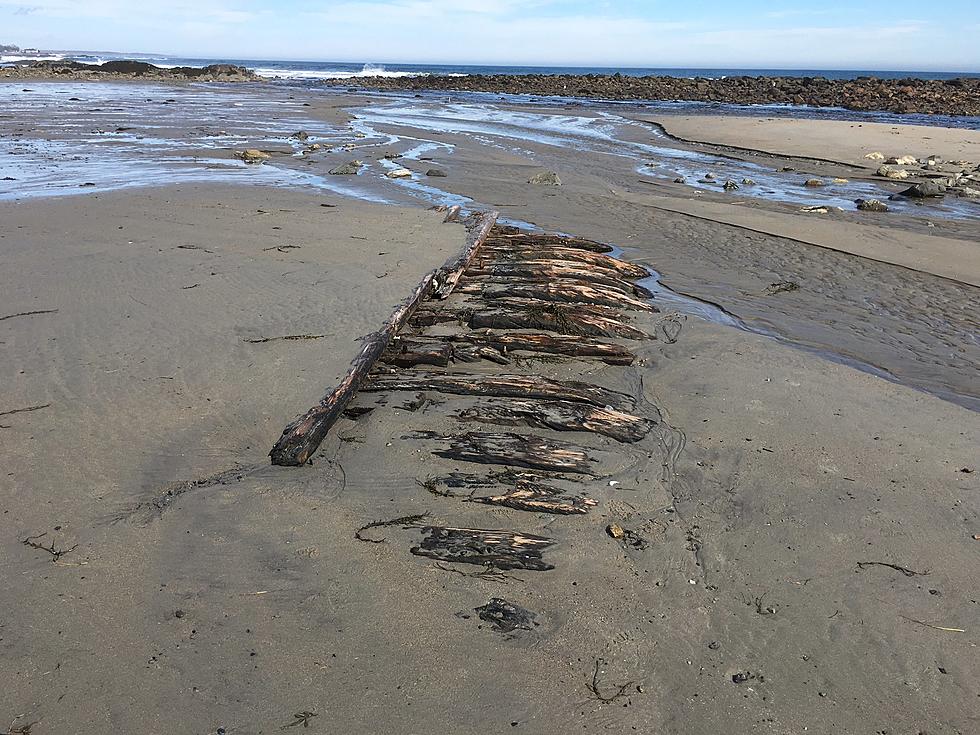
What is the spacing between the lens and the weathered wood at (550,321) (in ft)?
20.0

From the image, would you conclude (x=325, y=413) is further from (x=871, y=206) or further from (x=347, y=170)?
(x=871, y=206)

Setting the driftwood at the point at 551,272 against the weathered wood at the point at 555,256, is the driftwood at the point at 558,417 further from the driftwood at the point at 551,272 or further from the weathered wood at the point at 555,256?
the weathered wood at the point at 555,256

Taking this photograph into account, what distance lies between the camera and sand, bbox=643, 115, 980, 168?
2008 cm

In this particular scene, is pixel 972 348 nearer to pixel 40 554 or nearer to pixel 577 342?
pixel 577 342

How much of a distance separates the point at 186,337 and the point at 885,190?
576 inches

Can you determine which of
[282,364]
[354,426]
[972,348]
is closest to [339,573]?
[354,426]

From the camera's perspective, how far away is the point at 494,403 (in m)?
4.63

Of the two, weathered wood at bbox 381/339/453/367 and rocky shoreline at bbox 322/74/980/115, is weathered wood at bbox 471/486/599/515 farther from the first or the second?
rocky shoreline at bbox 322/74/980/115

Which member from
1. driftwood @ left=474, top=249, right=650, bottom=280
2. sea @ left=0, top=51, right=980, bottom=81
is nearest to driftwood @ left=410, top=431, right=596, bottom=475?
driftwood @ left=474, top=249, right=650, bottom=280

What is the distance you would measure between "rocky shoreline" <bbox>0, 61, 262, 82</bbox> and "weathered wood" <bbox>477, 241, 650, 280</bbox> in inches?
2150

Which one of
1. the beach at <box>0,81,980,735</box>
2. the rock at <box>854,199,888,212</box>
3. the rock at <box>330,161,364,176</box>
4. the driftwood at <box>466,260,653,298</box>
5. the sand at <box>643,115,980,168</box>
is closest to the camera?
the beach at <box>0,81,980,735</box>

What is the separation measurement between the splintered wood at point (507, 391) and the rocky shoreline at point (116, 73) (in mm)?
56205

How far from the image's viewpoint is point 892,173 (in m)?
16.3

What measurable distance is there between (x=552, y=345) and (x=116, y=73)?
2659 inches
